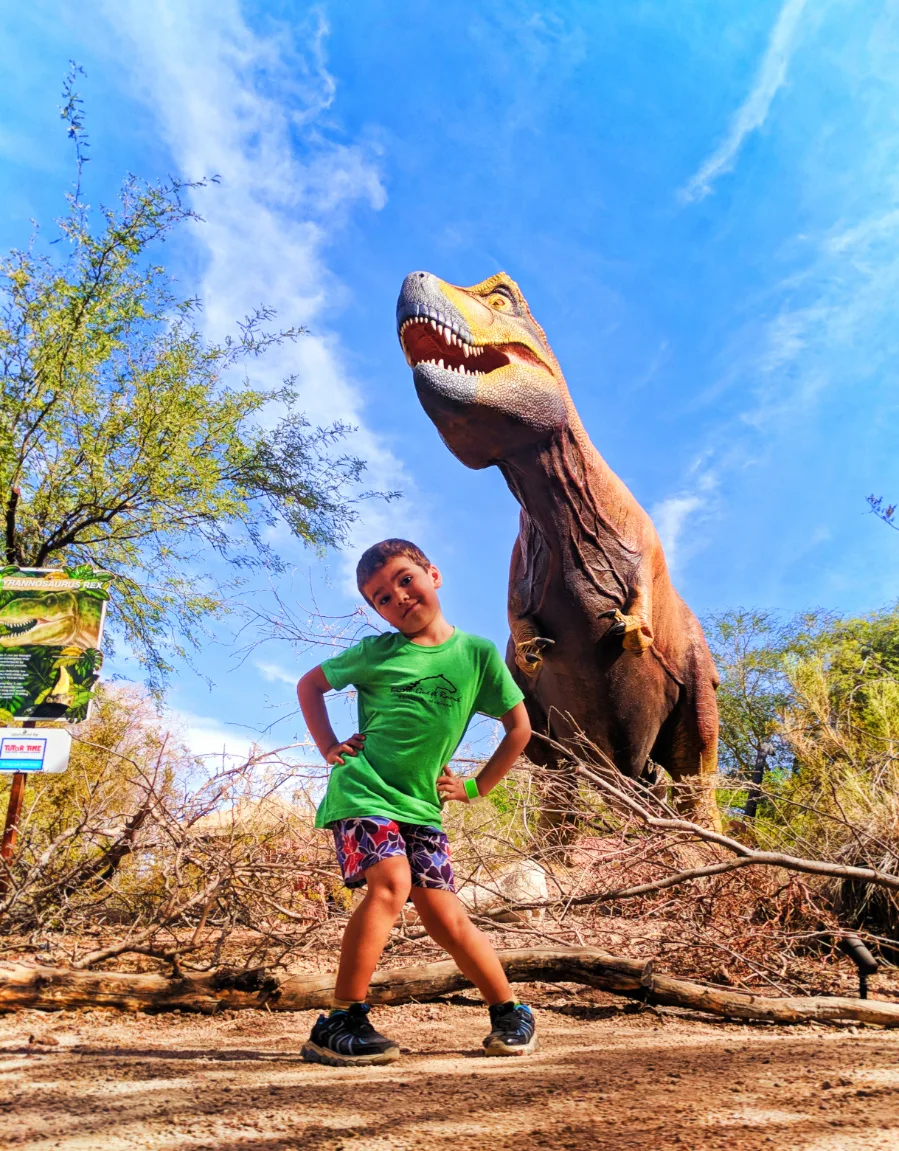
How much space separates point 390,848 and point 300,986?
1.04 meters

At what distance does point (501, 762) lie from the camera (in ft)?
8.29

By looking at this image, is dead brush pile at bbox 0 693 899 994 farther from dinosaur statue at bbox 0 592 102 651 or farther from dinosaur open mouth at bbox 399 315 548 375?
dinosaur open mouth at bbox 399 315 548 375

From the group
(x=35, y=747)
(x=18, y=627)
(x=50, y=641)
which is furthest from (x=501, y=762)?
(x=18, y=627)

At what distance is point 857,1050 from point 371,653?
61.2 inches

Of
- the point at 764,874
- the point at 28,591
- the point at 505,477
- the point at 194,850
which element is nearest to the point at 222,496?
the point at 28,591

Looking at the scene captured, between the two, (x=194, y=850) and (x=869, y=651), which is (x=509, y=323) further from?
(x=869, y=651)

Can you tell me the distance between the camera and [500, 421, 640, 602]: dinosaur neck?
4.80m

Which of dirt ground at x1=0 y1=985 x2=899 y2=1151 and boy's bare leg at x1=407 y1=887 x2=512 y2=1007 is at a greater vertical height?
boy's bare leg at x1=407 y1=887 x2=512 y2=1007

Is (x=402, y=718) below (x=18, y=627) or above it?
below

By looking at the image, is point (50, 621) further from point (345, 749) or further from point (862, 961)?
point (862, 961)

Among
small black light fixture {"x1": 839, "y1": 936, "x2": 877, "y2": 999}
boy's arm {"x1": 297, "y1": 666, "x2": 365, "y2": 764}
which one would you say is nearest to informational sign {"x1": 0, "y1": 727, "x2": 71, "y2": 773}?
boy's arm {"x1": 297, "y1": 666, "x2": 365, "y2": 764}

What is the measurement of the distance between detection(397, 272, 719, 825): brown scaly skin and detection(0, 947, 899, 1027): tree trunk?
57.0 inches

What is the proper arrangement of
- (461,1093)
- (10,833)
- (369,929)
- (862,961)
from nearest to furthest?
(461,1093), (369,929), (862,961), (10,833)

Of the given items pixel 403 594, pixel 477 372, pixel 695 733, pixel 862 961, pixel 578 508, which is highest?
pixel 477 372
